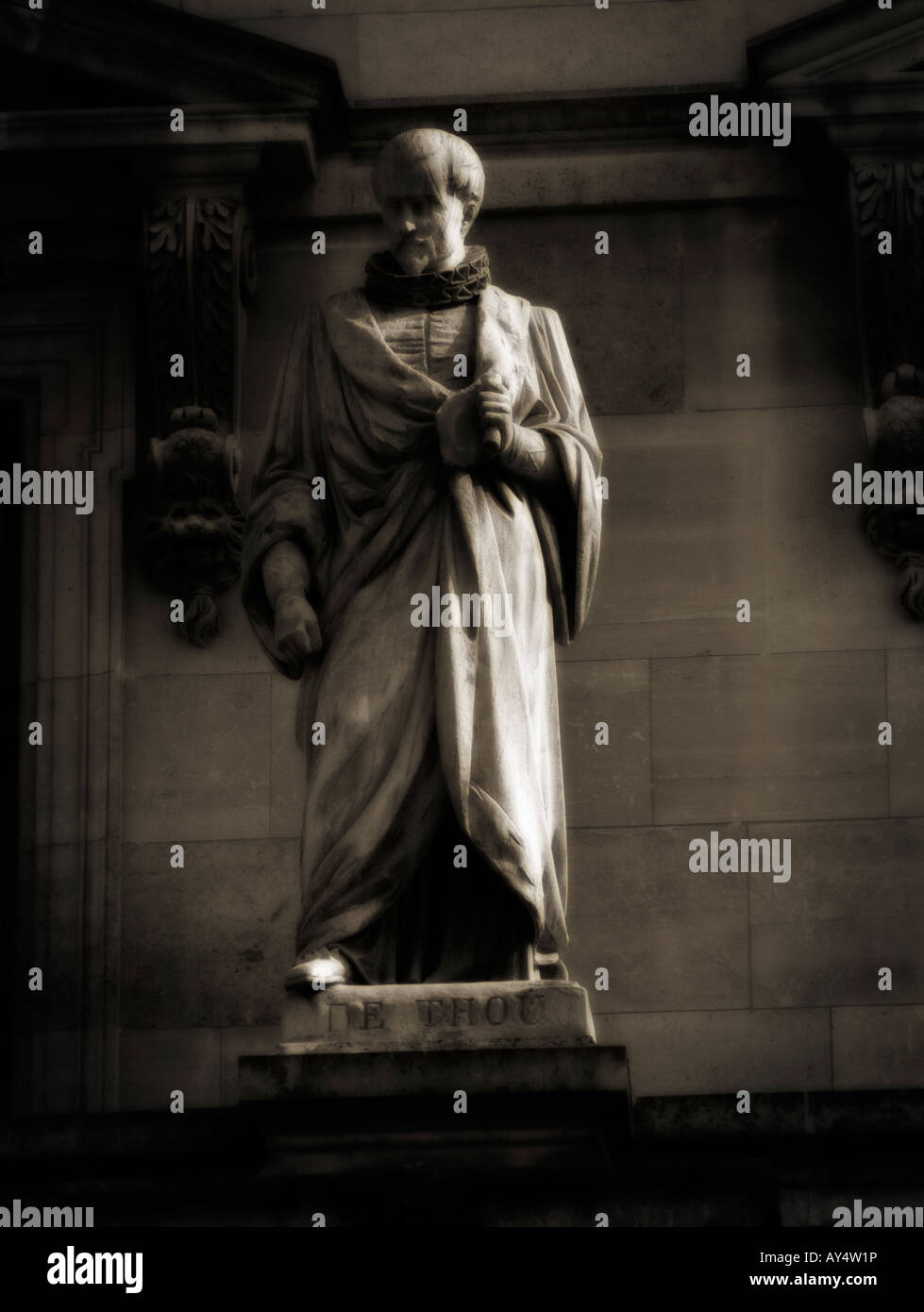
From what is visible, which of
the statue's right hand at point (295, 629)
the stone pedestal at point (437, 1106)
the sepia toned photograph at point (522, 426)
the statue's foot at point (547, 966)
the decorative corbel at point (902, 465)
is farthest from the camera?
the decorative corbel at point (902, 465)

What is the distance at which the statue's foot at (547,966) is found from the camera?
558 inches

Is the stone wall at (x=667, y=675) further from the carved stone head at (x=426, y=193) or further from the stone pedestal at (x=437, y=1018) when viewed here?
the stone pedestal at (x=437, y=1018)

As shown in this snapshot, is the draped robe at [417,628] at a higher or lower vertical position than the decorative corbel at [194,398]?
lower

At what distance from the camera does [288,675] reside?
1464 centimetres

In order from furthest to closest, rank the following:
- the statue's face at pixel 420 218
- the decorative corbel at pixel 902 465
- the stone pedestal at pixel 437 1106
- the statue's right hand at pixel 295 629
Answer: the decorative corbel at pixel 902 465
the statue's face at pixel 420 218
the statue's right hand at pixel 295 629
the stone pedestal at pixel 437 1106

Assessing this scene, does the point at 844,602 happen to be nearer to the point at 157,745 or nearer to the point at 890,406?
the point at 890,406

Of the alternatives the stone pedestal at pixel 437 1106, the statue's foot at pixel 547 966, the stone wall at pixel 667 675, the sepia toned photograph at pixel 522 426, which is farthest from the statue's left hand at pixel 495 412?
the stone wall at pixel 667 675

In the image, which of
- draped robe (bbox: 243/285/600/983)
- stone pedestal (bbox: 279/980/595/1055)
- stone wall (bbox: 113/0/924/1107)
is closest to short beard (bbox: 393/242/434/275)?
draped robe (bbox: 243/285/600/983)

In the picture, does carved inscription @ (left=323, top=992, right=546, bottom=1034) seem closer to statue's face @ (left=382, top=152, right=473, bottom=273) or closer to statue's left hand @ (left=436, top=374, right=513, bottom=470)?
statue's left hand @ (left=436, top=374, right=513, bottom=470)

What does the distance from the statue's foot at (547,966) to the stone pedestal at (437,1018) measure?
0.30 meters

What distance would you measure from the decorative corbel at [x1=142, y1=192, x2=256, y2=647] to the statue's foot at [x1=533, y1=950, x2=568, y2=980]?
12.3 feet

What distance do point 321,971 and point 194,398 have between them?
424 cm

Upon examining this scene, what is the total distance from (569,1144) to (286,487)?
2613 millimetres

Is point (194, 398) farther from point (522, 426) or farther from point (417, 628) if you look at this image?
point (417, 628)
